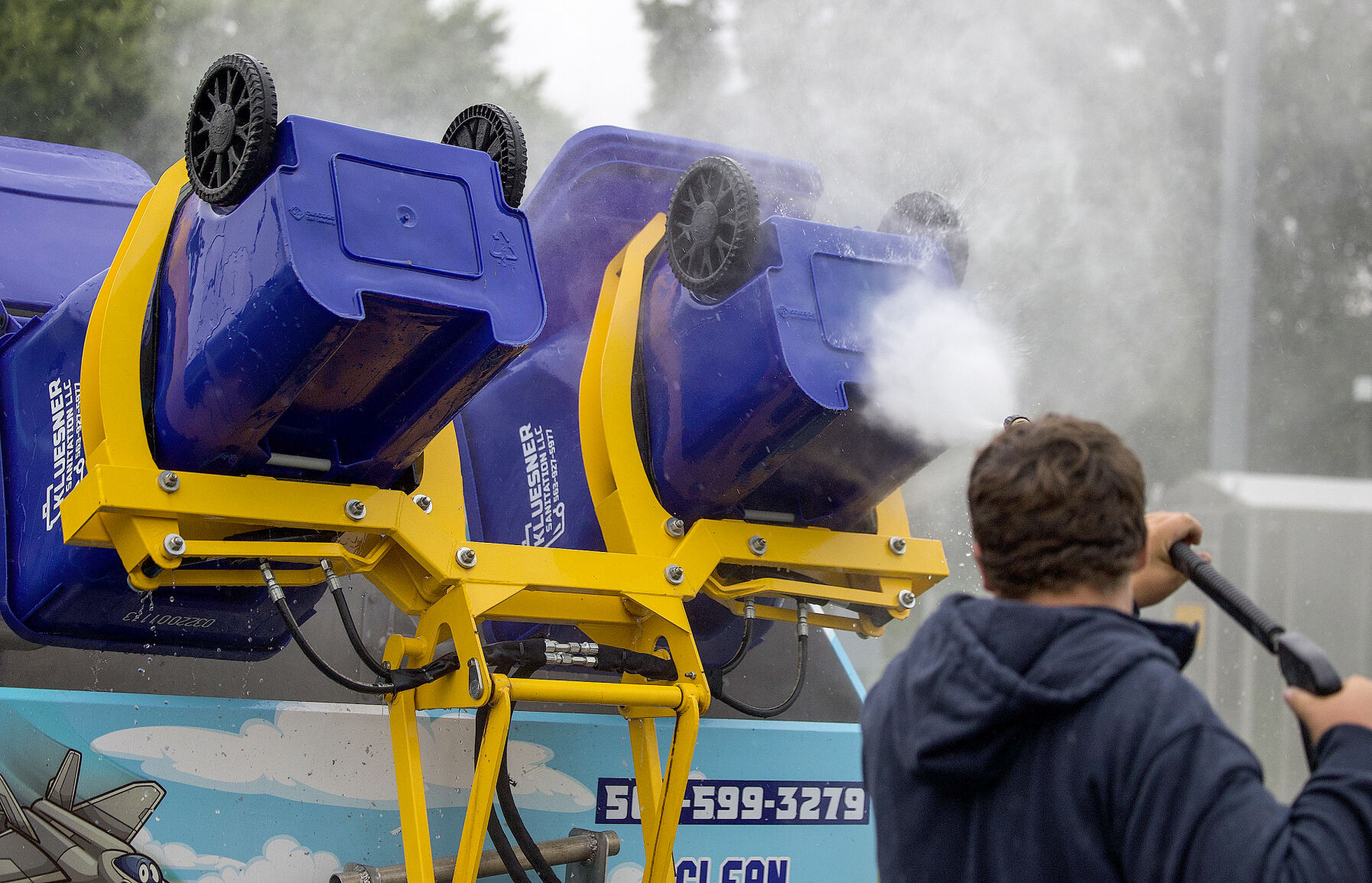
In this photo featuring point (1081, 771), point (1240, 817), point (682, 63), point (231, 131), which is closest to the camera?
point (1240, 817)

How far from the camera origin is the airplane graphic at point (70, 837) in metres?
2.42

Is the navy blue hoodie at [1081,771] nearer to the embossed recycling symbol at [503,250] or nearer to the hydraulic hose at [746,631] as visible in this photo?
the embossed recycling symbol at [503,250]

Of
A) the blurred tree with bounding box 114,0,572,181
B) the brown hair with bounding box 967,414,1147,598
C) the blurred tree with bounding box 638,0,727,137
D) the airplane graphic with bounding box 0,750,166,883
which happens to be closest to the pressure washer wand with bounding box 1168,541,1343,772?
the brown hair with bounding box 967,414,1147,598

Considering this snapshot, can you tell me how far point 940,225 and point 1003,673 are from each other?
1.85 m

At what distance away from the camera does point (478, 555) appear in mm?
2691

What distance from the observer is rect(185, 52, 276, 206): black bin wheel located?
2.38 meters

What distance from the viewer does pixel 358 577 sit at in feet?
11.2

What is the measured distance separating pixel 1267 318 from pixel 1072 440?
1595cm

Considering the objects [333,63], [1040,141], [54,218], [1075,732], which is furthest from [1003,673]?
[333,63]

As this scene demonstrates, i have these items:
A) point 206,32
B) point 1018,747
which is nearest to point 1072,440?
point 1018,747

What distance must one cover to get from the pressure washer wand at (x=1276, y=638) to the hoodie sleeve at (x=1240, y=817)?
0.05 meters

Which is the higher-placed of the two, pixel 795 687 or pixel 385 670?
pixel 795 687

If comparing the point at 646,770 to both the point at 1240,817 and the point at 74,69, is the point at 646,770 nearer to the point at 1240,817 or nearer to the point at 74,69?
the point at 1240,817

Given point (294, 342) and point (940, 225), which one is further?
point (940, 225)
